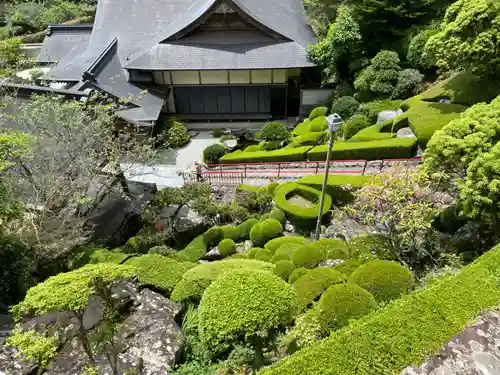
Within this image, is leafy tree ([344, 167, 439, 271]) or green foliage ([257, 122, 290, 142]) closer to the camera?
leafy tree ([344, 167, 439, 271])

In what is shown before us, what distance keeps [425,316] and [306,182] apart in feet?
34.9

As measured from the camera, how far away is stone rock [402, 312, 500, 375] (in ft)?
17.8

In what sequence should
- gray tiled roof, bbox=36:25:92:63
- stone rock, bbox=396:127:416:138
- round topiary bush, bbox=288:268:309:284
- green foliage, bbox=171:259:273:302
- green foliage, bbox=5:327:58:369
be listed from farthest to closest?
gray tiled roof, bbox=36:25:92:63 < stone rock, bbox=396:127:416:138 < round topiary bush, bbox=288:268:309:284 < green foliage, bbox=171:259:273:302 < green foliage, bbox=5:327:58:369

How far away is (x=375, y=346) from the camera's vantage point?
5.93 metres

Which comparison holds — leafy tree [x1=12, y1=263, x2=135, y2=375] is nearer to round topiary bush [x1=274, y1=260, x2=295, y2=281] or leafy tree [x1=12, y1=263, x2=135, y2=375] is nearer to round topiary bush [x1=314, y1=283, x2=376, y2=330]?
round topiary bush [x1=314, y1=283, x2=376, y2=330]

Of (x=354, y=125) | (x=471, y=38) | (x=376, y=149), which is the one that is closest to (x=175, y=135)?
(x=354, y=125)

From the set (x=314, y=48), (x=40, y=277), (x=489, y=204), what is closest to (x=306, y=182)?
(x=489, y=204)

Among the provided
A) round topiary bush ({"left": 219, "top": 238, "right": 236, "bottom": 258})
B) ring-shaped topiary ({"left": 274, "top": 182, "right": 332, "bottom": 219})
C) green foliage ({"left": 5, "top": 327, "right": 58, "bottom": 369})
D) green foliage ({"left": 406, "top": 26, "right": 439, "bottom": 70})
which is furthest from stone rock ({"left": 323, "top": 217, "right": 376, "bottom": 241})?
green foliage ({"left": 406, "top": 26, "right": 439, "bottom": 70})

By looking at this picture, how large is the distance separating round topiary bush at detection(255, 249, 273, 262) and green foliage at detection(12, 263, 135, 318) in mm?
6273

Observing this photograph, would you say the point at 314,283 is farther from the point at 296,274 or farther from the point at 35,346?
the point at 35,346

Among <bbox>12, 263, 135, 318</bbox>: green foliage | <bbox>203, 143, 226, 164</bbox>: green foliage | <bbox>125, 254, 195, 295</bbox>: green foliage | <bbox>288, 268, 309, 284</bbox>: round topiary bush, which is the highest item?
<bbox>12, 263, 135, 318</bbox>: green foliage

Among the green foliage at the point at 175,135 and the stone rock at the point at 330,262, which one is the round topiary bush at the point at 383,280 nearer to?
the stone rock at the point at 330,262

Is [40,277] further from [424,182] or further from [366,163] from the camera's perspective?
[366,163]

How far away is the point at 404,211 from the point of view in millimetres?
10445
